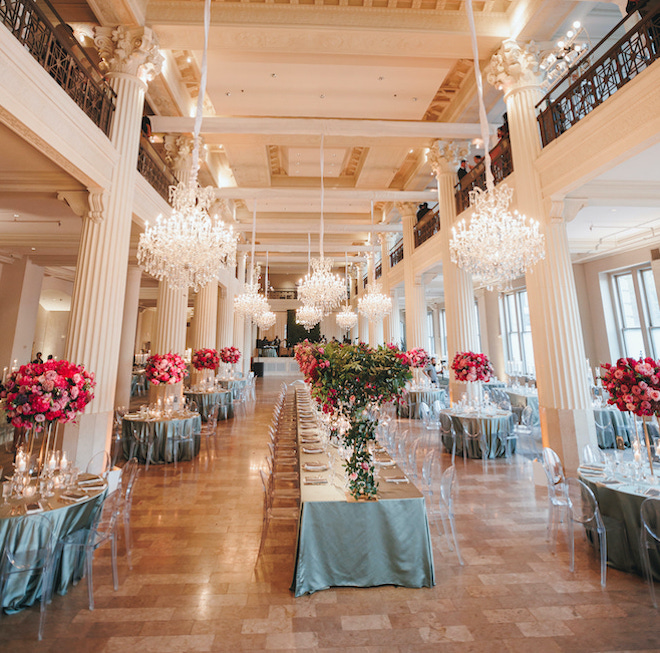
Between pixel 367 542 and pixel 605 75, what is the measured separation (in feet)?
20.0

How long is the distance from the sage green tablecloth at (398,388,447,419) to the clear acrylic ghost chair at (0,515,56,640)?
26.2 ft

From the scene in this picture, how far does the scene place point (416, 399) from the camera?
9.51 metres

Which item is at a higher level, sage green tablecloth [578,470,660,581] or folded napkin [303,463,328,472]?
folded napkin [303,463,328,472]

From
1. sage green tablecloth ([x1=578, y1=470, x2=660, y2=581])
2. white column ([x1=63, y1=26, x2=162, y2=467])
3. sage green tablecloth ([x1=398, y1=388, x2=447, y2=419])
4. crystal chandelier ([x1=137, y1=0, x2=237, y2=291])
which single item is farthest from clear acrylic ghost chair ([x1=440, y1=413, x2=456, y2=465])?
white column ([x1=63, y1=26, x2=162, y2=467])

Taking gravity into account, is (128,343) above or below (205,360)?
above

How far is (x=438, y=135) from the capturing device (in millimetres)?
7789

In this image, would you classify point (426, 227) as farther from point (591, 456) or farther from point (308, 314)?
point (591, 456)

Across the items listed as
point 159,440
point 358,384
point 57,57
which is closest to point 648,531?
point 358,384

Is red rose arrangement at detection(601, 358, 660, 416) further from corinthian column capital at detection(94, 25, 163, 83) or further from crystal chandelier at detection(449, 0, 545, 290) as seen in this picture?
corinthian column capital at detection(94, 25, 163, 83)

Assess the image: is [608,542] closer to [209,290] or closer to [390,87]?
[390,87]

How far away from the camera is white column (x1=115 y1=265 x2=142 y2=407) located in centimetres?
960

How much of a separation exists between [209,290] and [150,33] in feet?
22.4

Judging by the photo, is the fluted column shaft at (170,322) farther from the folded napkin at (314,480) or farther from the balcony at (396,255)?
the balcony at (396,255)

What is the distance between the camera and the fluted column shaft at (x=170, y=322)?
314 inches
